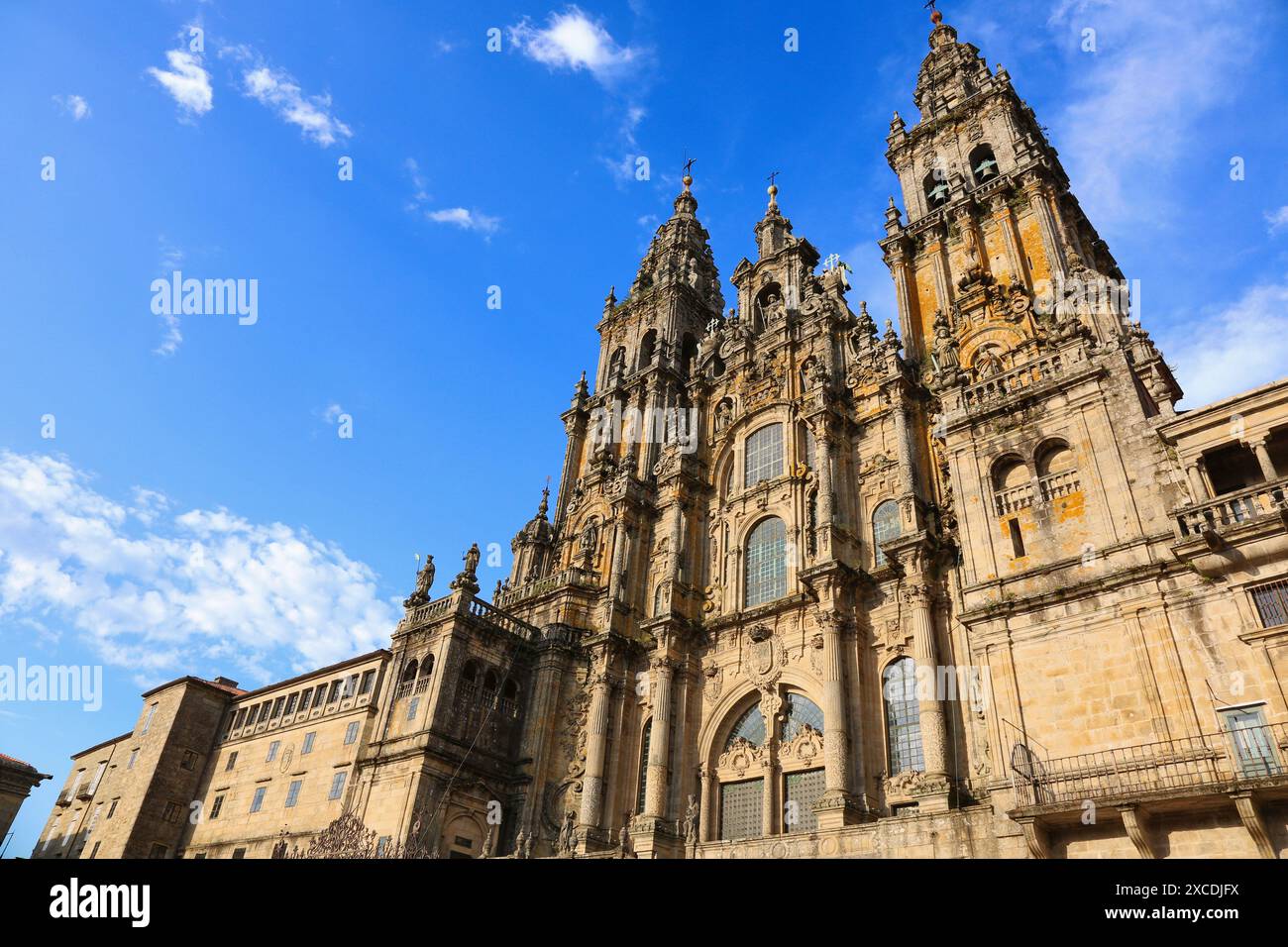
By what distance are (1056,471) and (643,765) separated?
65.4 feet

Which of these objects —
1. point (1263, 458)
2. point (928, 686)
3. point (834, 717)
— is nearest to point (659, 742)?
point (834, 717)

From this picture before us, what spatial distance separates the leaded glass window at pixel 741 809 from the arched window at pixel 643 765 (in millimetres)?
3181

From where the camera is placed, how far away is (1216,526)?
16.5 m

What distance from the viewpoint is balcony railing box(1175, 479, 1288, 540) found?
53.1 feet

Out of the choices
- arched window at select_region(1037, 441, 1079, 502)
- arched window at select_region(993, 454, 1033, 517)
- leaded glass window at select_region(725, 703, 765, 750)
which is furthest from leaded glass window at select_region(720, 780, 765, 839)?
arched window at select_region(1037, 441, 1079, 502)

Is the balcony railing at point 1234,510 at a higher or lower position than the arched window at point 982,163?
lower

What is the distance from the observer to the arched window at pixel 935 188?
37.8 meters

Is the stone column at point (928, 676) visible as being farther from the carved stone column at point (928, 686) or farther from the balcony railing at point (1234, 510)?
the balcony railing at point (1234, 510)

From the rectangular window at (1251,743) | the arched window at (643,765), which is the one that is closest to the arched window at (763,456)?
the arched window at (643,765)

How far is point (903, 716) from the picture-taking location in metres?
26.5

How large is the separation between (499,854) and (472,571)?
37.3 feet

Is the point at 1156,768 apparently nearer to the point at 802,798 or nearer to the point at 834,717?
the point at 834,717
